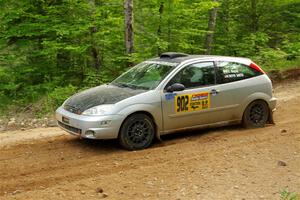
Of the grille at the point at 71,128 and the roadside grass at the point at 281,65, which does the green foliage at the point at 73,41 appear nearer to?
the roadside grass at the point at 281,65

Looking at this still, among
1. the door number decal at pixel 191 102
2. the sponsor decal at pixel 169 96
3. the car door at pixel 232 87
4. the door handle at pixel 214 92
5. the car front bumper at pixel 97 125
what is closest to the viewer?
the car front bumper at pixel 97 125

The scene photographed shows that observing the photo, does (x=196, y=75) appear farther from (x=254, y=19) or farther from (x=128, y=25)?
(x=254, y=19)

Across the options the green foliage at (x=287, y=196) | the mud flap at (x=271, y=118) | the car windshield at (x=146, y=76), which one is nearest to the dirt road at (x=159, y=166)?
the green foliage at (x=287, y=196)

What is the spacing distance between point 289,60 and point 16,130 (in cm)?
1147

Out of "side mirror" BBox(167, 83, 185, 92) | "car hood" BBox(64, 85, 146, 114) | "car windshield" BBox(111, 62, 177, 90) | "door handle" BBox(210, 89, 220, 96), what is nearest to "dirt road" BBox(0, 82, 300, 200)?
"car hood" BBox(64, 85, 146, 114)

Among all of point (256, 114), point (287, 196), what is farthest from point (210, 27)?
point (287, 196)

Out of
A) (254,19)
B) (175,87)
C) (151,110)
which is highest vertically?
(254,19)

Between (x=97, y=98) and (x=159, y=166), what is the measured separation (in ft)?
6.77

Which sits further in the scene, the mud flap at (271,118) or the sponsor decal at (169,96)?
the mud flap at (271,118)

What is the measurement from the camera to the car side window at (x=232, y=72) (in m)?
9.57

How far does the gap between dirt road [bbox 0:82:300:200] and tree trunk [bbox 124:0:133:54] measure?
186 inches

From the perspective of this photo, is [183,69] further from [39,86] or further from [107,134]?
[39,86]

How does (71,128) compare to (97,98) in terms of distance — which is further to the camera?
(97,98)

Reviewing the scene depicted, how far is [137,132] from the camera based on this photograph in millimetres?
8469
